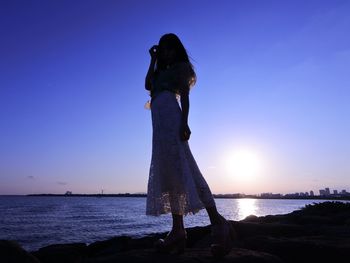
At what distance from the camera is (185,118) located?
4738mm

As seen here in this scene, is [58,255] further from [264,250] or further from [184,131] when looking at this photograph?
[184,131]

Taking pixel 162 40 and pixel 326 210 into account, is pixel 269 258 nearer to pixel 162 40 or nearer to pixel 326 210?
pixel 162 40

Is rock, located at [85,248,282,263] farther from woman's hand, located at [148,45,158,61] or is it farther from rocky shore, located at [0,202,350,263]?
woman's hand, located at [148,45,158,61]

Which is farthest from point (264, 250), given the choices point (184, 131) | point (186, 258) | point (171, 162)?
point (184, 131)

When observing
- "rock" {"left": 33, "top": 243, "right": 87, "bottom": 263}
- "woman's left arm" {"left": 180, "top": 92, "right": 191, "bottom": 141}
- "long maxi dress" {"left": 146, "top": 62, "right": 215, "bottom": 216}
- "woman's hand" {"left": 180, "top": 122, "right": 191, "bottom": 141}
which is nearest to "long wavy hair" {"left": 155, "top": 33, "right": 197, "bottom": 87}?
"long maxi dress" {"left": 146, "top": 62, "right": 215, "bottom": 216}

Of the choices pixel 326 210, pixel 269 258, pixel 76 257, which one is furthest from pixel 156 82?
pixel 326 210

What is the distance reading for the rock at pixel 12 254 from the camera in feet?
19.6

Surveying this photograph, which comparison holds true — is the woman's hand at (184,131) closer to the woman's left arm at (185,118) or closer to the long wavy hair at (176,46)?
the woman's left arm at (185,118)

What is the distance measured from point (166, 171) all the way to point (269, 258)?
64.9 inches

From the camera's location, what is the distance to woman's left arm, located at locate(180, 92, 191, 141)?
470 cm

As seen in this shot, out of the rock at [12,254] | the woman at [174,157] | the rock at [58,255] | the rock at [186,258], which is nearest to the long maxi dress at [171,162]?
the woman at [174,157]

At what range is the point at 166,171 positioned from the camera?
4.77m

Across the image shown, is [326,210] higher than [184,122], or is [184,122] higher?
[184,122]

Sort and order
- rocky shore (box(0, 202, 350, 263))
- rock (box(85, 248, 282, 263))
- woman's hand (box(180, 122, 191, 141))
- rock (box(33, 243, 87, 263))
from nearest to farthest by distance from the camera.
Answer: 1. rock (box(85, 248, 282, 263))
2. rocky shore (box(0, 202, 350, 263))
3. woman's hand (box(180, 122, 191, 141))
4. rock (box(33, 243, 87, 263))
